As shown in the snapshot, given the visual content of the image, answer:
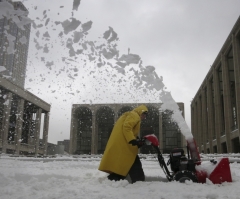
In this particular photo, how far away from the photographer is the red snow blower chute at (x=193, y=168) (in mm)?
4094

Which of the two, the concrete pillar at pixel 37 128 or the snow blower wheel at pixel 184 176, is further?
the concrete pillar at pixel 37 128

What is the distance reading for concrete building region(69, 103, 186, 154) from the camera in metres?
42.2

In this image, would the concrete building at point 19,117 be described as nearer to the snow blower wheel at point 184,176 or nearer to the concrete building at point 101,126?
the concrete building at point 101,126

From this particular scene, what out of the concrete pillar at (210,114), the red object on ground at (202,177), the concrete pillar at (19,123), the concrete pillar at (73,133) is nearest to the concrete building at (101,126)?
the concrete pillar at (73,133)

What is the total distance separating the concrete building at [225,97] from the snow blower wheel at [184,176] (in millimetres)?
20440

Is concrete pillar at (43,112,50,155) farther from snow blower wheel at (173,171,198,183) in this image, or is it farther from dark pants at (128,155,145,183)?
snow blower wheel at (173,171,198,183)

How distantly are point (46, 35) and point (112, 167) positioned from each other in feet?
12.6

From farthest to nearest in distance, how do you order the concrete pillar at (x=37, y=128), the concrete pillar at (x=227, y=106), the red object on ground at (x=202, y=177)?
the concrete pillar at (x=37, y=128)
the concrete pillar at (x=227, y=106)
the red object on ground at (x=202, y=177)

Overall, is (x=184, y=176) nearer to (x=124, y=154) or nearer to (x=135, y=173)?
(x=135, y=173)

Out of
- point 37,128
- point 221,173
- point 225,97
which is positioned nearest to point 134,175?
point 221,173

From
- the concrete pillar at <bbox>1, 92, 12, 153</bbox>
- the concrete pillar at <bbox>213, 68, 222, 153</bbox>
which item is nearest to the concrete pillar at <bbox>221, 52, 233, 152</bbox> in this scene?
the concrete pillar at <bbox>213, 68, 222, 153</bbox>

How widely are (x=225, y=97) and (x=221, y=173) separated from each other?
24255 millimetres

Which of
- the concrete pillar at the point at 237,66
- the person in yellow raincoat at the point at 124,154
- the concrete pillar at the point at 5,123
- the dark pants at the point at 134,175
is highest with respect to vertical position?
the concrete pillar at the point at 237,66

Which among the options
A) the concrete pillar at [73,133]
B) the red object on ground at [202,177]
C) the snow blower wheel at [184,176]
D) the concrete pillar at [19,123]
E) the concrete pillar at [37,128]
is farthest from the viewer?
the concrete pillar at [73,133]
